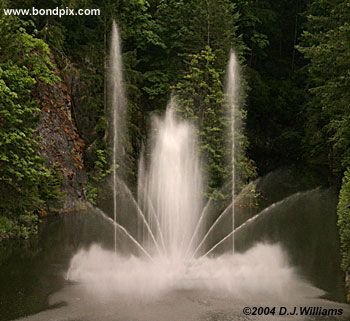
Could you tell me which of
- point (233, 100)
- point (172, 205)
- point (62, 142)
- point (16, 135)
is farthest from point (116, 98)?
point (172, 205)

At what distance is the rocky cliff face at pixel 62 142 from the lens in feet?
77.6

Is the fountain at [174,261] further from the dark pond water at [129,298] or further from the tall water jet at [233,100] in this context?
the tall water jet at [233,100]

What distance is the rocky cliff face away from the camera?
77.6 ft

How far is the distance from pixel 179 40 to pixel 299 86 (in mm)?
12019

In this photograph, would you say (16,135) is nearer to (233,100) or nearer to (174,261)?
(174,261)

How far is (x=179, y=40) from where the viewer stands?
1201 inches

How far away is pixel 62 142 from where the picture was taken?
24.6 meters

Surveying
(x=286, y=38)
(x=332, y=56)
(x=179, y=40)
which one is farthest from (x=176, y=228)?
(x=286, y=38)

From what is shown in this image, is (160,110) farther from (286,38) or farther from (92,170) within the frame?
(286,38)

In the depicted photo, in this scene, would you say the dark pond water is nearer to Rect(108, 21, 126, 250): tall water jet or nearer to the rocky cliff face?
the rocky cliff face

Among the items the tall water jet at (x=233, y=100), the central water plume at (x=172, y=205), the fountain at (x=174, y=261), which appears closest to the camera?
the fountain at (x=174, y=261)

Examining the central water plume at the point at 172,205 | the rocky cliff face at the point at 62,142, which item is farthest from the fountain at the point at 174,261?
the rocky cliff face at the point at 62,142

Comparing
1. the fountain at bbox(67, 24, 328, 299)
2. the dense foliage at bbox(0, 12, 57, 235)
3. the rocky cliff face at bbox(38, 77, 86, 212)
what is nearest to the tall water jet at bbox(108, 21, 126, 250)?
the rocky cliff face at bbox(38, 77, 86, 212)

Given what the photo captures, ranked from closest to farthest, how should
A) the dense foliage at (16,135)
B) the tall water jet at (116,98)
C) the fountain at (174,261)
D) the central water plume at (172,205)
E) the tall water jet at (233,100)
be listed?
1. the fountain at (174,261)
2. the central water plume at (172,205)
3. the dense foliage at (16,135)
4. the tall water jet at (233,100)
5. the tall water jet at (116,98)
